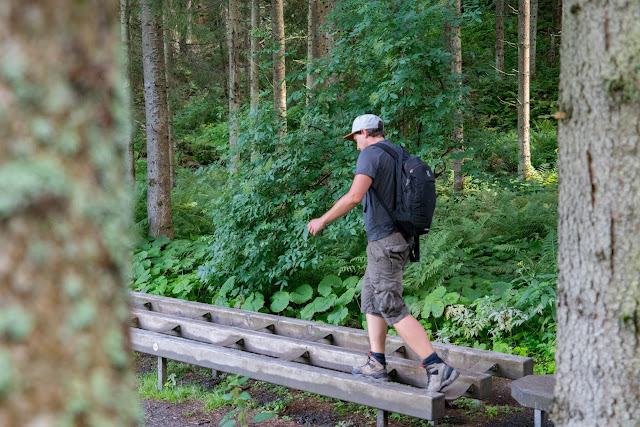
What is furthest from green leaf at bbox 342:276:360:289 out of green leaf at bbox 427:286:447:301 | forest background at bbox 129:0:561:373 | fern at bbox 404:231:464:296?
green leaf at bbox 427:286:447:301

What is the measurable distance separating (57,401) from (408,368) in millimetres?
4087

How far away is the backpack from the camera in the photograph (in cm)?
460

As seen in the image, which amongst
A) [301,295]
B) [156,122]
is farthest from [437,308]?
[156,122]

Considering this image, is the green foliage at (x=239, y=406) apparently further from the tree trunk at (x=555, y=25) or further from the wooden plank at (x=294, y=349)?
the tree trunk at (x=555, y=25)

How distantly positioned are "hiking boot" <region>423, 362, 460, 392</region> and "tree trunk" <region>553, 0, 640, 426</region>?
71.9 inches

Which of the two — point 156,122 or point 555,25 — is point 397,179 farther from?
point 555,25

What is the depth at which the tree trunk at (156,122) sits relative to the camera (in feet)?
34.8

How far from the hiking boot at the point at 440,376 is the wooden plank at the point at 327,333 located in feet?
1.97

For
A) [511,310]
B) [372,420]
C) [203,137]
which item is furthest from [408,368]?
[203,137]

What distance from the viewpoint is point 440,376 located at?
14.8ft

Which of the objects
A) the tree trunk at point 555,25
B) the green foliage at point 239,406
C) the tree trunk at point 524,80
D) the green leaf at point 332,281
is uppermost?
the tree trunk at point 555,25

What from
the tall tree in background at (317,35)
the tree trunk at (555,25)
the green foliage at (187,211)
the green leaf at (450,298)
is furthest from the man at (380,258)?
the tree trunk at (555,25)

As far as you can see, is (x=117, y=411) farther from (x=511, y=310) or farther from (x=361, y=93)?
(x=361, y=93)

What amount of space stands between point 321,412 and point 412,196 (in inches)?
79.5
